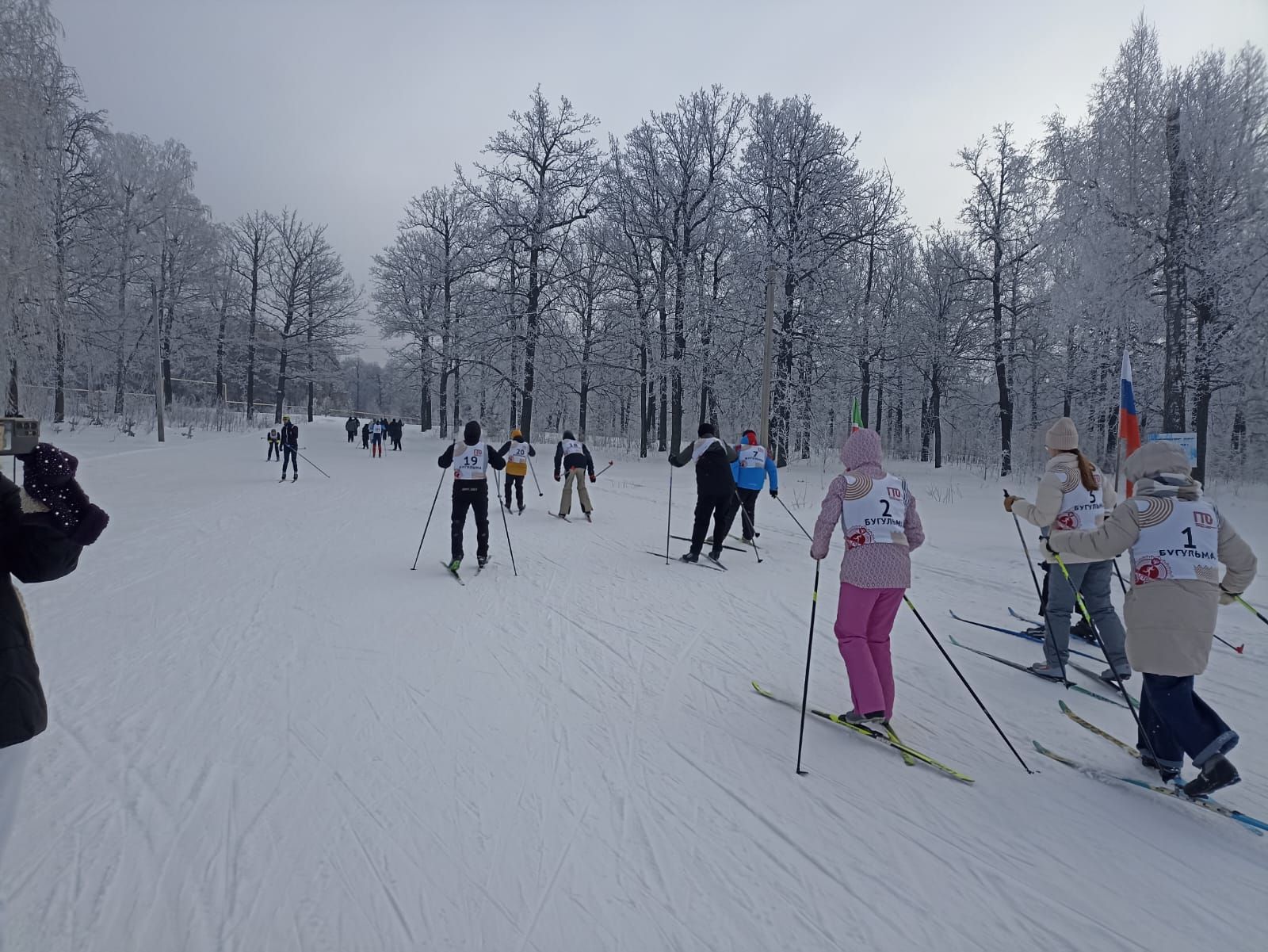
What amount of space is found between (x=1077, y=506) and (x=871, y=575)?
2.35 meters

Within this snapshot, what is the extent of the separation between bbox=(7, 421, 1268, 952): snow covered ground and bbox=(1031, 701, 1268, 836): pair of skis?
0.24 feet

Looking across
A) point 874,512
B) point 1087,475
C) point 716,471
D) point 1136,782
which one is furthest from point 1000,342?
point 1136,782

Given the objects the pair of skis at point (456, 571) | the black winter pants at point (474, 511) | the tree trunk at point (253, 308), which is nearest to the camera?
the pair of skis at point (456, 571)

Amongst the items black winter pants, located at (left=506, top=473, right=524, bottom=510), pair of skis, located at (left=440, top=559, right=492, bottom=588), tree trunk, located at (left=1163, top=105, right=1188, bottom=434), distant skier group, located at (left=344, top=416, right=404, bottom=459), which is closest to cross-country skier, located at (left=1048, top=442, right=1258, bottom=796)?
pair of skis, located at (left=440, top=559, right=492, bottom=588)

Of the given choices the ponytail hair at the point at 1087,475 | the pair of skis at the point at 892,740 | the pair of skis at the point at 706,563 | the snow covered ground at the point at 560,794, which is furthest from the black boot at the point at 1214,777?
the pair of skis at the point at 706,563

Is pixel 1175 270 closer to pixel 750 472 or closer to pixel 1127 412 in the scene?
pixel 1127 412

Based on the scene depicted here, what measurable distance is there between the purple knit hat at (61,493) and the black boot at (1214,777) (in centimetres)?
517

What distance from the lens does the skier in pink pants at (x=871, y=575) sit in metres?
4.30

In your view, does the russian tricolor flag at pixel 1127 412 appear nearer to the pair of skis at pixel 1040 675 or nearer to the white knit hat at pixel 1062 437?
the white knit hat at pixel 1062 437

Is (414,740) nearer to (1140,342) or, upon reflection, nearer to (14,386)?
(14,386)

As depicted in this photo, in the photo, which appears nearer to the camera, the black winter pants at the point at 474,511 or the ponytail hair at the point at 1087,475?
the ponytail hair at the point at 1087,475

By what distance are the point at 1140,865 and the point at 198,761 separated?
200 inches

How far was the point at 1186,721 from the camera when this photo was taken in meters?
3.54

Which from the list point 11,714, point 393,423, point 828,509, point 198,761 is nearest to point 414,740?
point 198,761
